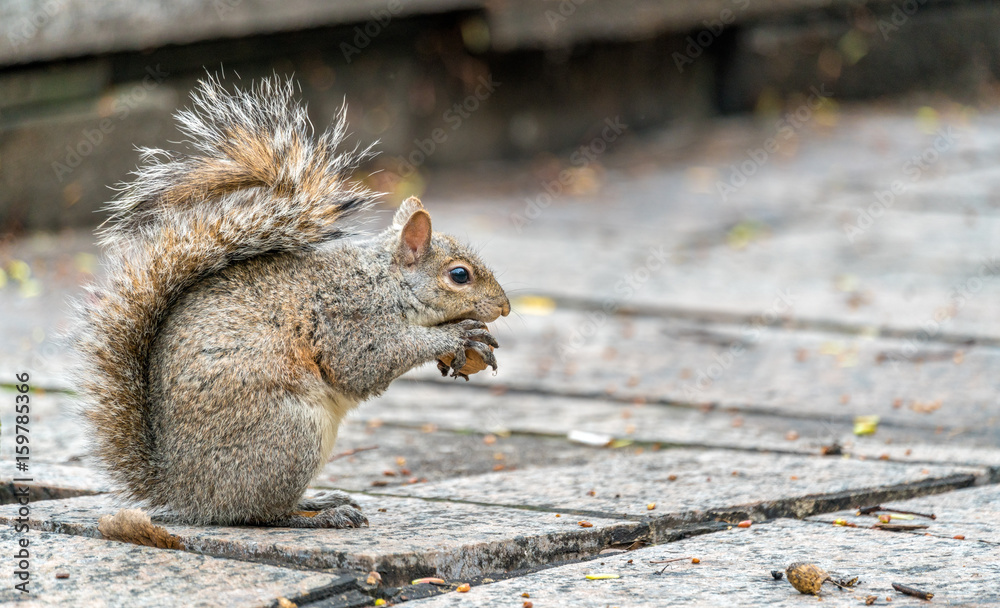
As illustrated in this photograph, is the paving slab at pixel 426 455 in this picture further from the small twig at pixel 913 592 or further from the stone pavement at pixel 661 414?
the small twig at pixel 913 592

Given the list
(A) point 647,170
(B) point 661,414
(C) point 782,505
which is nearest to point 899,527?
(C) point 782,505

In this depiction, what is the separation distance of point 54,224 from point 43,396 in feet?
9.28

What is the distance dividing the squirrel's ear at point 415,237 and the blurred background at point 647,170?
131cm

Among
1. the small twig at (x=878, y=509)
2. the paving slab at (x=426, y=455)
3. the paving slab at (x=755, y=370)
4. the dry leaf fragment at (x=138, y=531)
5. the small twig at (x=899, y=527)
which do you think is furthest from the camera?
the paving slab at (x=755, y=370)

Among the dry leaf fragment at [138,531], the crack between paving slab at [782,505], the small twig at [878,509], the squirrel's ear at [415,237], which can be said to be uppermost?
the squirrel's ear at [415,237]

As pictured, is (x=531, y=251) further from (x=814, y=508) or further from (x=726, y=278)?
(x=814, y=508)

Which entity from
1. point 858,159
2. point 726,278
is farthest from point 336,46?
point 858,159

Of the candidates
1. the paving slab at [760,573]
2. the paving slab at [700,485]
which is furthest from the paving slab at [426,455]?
the paving slab at [760,573]

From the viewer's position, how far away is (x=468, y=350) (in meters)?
3.12

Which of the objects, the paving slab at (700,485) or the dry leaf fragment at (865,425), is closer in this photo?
the paving slab at (700,485)

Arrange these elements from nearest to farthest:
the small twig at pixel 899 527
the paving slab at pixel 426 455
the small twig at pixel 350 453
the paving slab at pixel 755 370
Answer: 1. the small twig at pixel 899 527
2. the paving slab at pixel 426 455
3. the small twig at pixel 350 453
4. the paving slab at pixel 755 370

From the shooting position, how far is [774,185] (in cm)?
858

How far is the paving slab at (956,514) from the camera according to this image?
2.85 meters

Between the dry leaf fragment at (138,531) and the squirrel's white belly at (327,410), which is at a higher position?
the squirrel's white belly at (327,410)
